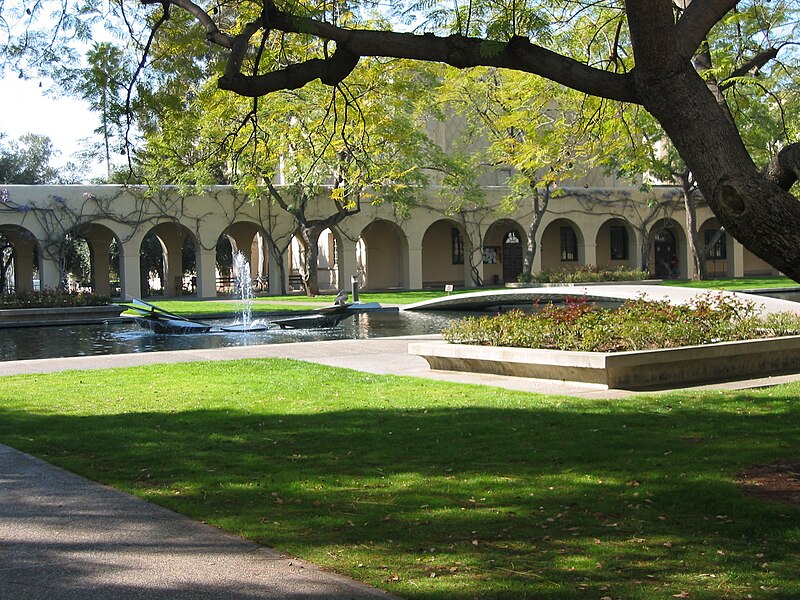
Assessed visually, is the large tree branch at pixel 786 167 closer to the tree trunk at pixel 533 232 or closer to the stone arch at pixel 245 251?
the tree trunk at pixel 533 232

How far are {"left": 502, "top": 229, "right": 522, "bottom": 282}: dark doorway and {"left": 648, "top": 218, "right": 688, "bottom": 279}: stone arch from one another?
6.64 metres

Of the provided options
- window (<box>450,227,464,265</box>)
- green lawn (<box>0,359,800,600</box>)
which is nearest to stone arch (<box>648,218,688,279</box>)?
window (<box>450,227,464,265</box>)

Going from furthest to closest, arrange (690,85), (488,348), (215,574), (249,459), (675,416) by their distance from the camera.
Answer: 1. (488,348)
2. (675,416)
3. (249,459)
4. (690,85)
5. (215,574)

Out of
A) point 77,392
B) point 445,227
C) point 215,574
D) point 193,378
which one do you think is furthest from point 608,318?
point 445,227

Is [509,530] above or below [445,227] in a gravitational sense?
below

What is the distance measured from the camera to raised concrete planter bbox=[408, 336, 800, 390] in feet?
34.1

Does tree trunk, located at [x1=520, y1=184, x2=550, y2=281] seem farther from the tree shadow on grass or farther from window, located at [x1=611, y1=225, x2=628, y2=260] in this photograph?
the tree shadow on grass

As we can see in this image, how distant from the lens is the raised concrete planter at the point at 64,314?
26.3 meters

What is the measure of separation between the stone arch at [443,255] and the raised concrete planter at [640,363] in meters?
32.7

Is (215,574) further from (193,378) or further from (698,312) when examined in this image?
(698,312)

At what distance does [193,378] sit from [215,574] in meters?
7.60

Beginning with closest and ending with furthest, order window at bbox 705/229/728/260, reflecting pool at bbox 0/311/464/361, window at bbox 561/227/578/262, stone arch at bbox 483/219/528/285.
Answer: reflecting pool at bbox 0/311/464/361, stone arch at bbox 483/219/528/285, window at bbox 561/227/578/262, window at bbox 705/229/728/260

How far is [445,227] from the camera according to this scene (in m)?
45.1

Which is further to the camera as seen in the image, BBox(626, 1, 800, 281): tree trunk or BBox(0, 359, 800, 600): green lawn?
BBox(626, 1, 800, 281): tree trunk
